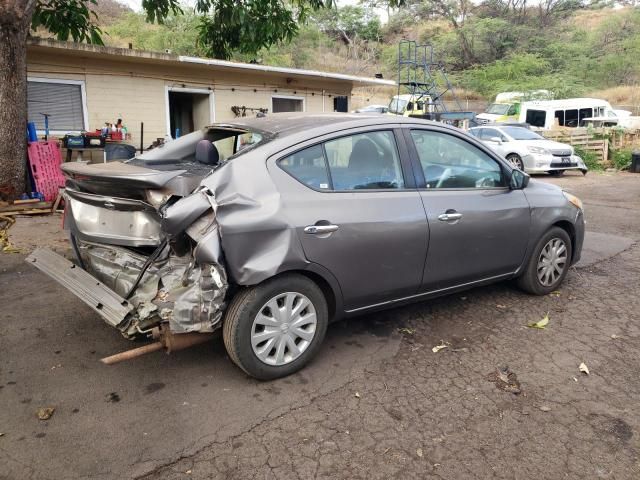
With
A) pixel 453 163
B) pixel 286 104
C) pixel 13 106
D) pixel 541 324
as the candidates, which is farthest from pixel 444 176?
pixel 286 104

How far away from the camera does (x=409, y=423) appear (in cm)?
287

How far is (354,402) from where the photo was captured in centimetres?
308

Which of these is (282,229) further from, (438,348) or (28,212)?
(28,212)

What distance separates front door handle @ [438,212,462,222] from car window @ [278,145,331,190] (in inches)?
38.1

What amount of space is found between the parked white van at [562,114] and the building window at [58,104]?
56.0ft

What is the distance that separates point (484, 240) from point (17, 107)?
7241 mm

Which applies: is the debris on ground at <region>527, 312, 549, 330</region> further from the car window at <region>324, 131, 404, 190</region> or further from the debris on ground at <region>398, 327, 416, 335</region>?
the car window at <region>324, 131, 404, 190</region>

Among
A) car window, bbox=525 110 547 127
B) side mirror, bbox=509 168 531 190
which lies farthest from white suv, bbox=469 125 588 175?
side mirror, bbox=509 168 531 190

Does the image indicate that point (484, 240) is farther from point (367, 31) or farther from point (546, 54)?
point (367, 31)

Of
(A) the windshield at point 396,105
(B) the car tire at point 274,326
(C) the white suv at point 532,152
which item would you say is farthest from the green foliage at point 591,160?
(B) the car tire at point 274,326

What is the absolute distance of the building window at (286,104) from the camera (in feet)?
42.1

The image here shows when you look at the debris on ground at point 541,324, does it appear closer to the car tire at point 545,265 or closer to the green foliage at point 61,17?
the car tire at point 545,265

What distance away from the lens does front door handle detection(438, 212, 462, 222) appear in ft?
12.5

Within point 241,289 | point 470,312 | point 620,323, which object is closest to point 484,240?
point 470,312
